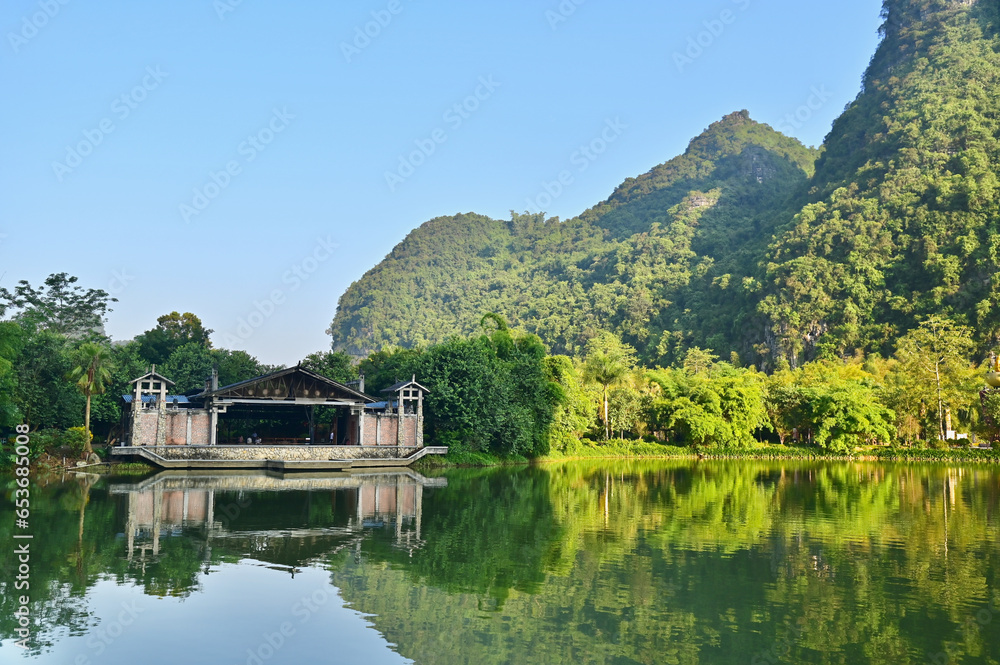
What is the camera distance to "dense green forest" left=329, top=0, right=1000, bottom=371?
90125mm

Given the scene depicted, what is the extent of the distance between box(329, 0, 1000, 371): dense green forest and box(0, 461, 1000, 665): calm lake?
2856 inches

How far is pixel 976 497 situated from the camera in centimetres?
2547

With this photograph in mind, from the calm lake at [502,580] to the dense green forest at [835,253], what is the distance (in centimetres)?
7255

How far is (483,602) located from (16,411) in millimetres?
27585

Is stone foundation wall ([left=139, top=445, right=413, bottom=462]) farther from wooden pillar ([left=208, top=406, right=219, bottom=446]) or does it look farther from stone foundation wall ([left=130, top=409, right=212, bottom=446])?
wooden pillar ([left=208, top=406, right=219, bottom=446])

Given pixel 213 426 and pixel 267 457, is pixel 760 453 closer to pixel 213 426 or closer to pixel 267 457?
pixel 267 457

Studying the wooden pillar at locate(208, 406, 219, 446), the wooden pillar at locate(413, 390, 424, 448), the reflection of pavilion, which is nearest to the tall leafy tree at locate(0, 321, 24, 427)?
the reflection of pavilion

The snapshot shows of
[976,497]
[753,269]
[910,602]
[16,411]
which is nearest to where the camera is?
[910,602]

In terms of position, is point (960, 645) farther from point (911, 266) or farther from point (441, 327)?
point (441, 327)

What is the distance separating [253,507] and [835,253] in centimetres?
9212

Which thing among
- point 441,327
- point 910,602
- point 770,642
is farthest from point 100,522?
point 441,327

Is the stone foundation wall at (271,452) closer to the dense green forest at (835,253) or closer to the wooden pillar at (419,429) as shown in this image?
the wooden pillar at (419,429)

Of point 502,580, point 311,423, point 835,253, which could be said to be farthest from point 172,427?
point 835,253

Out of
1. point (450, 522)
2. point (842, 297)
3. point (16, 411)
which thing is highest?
point (842, 297)
